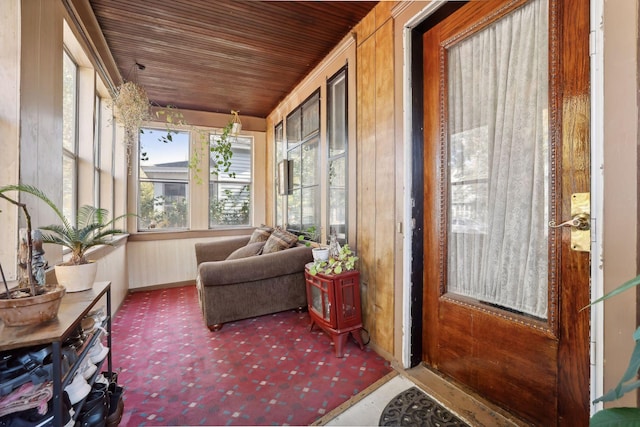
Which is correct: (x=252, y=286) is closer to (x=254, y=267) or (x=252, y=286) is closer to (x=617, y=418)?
(x=254, y=267)

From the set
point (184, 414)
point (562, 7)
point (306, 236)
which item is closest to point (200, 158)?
point (306, 236)

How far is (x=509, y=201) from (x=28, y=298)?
2.15 meters

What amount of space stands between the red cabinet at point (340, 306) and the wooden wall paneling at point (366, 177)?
0.36 feet

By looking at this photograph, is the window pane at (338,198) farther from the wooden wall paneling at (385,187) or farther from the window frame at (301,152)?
the wooden wall paneling at (385,187)

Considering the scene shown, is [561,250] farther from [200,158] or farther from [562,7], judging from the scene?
[200,158]

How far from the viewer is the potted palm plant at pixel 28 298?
994 mm

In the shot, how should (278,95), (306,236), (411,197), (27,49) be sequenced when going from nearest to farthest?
(27,49)
(411,197)
(306,236)
(278,95)

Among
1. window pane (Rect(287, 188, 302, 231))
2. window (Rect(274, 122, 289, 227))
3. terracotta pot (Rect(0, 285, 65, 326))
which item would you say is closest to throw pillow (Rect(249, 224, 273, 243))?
window pane (Rect(287, 188, 302, 231))

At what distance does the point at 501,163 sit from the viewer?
4.85ft

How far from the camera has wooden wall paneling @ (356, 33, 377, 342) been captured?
2.25m

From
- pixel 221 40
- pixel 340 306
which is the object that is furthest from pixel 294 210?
pixel 221 40

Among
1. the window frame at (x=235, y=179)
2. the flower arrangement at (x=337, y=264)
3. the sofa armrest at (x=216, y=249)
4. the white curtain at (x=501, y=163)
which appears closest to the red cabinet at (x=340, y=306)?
the flower arrangement at (x=337, y=264)

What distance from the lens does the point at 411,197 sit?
189cm

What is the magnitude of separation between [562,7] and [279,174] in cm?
358
